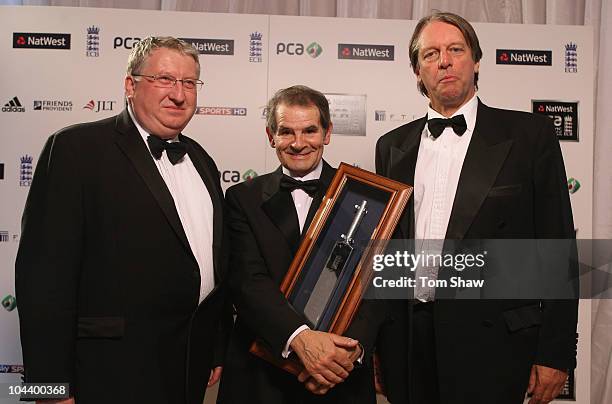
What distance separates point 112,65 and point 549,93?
2537 millimetres

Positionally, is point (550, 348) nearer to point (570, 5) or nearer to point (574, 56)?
point (574, 56)

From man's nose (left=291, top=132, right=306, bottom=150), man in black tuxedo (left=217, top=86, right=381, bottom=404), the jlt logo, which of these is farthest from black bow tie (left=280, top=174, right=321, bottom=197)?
the jlt logo

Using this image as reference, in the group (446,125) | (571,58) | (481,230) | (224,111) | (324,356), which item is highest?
(571,58)

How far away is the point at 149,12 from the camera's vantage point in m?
3.64

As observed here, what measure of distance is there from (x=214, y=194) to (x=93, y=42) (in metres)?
1.83

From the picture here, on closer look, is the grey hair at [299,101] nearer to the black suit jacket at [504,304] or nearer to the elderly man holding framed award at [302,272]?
the elderly man holding framed award at [302,272]

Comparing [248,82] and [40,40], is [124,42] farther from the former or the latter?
[248,82]

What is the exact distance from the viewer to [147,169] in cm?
208

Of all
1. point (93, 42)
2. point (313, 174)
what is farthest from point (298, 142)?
point (93, 42)

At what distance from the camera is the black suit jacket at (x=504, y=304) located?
2.10 metres

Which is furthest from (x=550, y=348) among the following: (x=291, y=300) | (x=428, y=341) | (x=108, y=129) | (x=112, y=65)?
(x=112, y=65)

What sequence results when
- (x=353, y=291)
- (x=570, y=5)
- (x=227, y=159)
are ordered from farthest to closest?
(x=570, y=5), (x=227, y=159), (x=353, y=291)

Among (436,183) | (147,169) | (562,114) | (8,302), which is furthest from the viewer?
(562,114)

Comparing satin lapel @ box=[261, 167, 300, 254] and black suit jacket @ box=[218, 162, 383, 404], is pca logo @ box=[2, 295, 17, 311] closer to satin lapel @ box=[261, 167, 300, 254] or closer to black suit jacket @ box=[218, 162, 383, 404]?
black suit jacket @ box=[218, 162, 383, 404]
